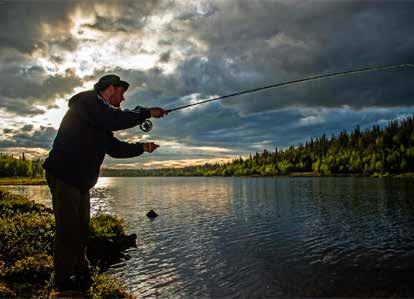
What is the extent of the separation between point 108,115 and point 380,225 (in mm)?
34234

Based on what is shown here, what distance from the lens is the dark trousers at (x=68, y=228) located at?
24.2 ft

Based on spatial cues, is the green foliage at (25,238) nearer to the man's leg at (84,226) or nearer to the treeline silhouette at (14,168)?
the man's leg at (84,226)

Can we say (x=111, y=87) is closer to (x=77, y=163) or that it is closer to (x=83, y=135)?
(x=83, y=135)

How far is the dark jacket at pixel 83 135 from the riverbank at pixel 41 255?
2674mm

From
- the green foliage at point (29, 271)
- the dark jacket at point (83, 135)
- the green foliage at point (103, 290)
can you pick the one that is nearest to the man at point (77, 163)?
the dark jacket at point (83, 135)

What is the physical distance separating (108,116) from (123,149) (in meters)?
1.22

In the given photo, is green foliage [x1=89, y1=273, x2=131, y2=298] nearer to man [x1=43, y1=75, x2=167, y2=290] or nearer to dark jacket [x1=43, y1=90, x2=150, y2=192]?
man [x1=43, y1=75, x2=167, y2=290]

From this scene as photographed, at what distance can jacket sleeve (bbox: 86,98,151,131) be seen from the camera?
723cm

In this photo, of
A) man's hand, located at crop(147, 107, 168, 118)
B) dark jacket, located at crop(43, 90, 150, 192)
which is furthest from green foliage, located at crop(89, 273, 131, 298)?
man's hand, located at crop(147, 107, 168, 118)

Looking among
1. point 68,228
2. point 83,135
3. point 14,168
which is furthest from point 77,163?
point 14,168

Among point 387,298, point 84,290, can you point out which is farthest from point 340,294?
point 84,290

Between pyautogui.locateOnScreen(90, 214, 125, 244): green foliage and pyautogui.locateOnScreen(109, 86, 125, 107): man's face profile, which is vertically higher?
pyautogui.locateOnScreen(109, 86, 125, 107): man's face profile

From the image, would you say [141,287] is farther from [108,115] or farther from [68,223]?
[108,115]

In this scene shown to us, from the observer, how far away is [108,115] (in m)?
7.23
